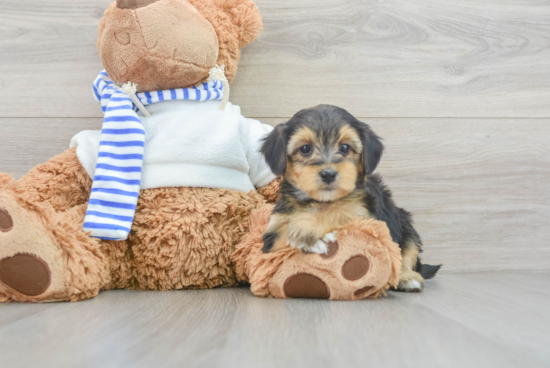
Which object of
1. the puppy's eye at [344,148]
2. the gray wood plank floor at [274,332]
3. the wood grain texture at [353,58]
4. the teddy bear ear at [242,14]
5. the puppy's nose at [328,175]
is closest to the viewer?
the gray wood plank floor at [274,332]

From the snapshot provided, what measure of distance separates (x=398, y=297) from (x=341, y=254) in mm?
318

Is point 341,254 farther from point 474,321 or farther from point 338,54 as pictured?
point 338,54

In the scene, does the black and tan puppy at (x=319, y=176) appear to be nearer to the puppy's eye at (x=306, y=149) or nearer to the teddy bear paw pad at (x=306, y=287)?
the puppy's eye at (x=306, y=149)

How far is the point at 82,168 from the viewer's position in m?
1.83

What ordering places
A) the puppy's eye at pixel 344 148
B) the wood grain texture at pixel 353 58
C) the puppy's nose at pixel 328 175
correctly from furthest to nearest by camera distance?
the wood grain texture at pixel 353 58 < the puppy's eye at pixel 344 148 < the puppy's nose at pixel 328 175

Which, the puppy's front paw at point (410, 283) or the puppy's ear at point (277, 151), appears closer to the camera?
the puppy's ear at point (277, 151)

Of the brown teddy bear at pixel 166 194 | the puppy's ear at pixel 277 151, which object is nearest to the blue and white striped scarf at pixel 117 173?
the brown teddy bear at pixel 166 194

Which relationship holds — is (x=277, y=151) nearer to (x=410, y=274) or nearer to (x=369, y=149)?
(x=369, y=149)

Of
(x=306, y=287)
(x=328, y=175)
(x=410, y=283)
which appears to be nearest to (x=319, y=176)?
(x=328, y=175)

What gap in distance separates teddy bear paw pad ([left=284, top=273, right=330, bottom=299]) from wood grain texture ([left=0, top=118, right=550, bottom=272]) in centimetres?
99

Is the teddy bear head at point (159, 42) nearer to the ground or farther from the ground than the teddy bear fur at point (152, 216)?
farther from the ground

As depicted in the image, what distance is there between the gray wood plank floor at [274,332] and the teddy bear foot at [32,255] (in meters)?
0.06

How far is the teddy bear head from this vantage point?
1668mm

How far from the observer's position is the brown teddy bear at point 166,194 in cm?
146
